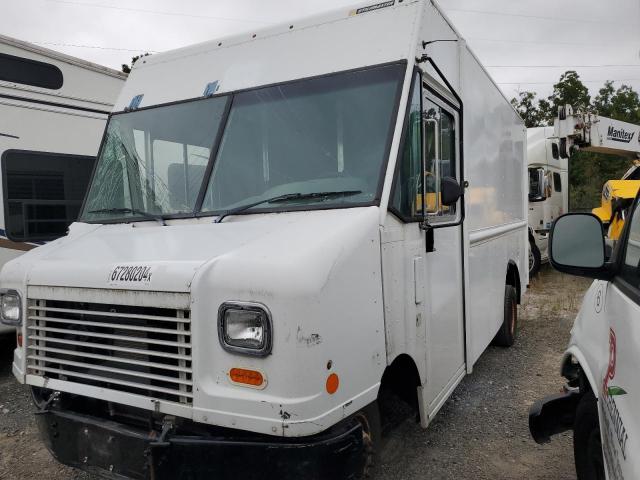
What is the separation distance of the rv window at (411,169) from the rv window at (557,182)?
36.1 feet

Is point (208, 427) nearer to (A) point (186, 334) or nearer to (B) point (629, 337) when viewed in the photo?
(A) point (186, 334)

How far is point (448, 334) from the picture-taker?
3.79m

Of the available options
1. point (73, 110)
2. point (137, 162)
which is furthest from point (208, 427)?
point (73, 110)

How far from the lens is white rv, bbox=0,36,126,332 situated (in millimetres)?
5535

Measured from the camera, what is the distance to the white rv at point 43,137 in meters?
5.54

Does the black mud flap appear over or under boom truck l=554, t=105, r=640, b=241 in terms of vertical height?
under

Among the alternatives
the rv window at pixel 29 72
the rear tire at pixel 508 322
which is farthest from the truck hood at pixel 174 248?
the rear tire at pixel 508 322

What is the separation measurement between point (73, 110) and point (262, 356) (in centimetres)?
509

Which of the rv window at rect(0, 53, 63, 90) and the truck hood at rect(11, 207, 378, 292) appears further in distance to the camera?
the rv window at rect(0, 53, 63, 90)

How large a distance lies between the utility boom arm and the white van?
8606mm

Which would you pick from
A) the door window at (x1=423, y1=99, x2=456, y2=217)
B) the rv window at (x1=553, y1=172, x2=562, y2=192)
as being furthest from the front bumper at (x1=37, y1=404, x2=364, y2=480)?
the rv window at (x1=553, y1=172, x2=562, y2=192)

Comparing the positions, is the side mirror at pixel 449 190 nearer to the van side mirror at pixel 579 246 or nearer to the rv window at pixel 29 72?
the van side mirror at pixel 579 246

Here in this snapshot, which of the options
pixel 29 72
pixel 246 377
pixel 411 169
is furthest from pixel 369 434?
pixel 29 72

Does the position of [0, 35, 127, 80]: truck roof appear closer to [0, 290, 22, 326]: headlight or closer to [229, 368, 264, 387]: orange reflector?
[0, 290, 22, 326]: headlight
